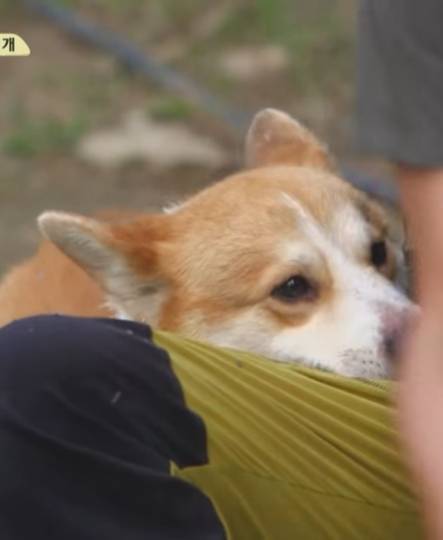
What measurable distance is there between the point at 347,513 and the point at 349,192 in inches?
38.5

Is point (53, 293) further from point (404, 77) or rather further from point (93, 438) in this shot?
point (404, 77)

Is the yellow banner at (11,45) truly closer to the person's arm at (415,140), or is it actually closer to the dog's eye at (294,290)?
the dog's eye at (294,290)

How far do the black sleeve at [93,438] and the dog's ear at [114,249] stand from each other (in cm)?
73

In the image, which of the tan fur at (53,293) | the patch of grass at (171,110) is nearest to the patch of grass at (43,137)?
the patch of grass at (171,110)

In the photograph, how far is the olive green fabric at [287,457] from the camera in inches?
81.0

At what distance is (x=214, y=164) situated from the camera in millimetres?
5398

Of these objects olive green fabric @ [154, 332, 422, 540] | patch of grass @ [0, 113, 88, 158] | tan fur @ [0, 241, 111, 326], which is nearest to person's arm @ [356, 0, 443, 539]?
olive green fabric @ [154, 332, 422, 540]

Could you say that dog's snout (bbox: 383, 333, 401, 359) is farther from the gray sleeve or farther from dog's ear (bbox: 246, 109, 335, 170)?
the gray sleeve

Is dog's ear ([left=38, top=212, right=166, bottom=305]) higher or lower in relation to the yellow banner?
lower

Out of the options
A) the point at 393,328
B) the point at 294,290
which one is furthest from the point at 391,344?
the point at 294,290

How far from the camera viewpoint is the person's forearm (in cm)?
171

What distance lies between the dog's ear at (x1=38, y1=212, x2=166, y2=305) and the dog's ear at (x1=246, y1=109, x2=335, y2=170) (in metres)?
0.36

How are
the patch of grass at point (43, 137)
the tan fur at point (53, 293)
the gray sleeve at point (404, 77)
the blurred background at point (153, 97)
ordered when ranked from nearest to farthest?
the gray sleeve at point (404, 77) < the tan fur at point (53, 293) < the blurred background at point (153, 97) < the patch of grass at point (43, 137)

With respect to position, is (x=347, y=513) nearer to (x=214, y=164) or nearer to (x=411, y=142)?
(x=411, y=142)
